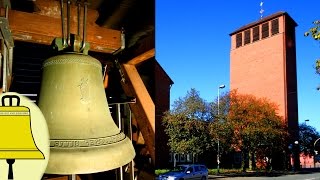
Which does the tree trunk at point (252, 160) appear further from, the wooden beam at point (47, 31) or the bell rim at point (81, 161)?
the bell rim at point (81, 161)

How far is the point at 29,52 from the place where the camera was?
290cm

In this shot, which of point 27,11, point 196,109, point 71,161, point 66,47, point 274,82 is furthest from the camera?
point 274,82

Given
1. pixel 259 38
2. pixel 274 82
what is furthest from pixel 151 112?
pixel 259 38

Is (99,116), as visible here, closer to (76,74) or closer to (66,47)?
(76,74)

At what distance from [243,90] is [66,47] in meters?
50.7

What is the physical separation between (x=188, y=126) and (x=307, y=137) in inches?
906

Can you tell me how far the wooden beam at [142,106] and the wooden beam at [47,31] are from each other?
0.78 feet

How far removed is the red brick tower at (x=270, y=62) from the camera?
4775cm

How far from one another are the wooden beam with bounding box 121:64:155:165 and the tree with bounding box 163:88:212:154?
1070 inches

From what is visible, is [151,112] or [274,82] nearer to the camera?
[151,112]

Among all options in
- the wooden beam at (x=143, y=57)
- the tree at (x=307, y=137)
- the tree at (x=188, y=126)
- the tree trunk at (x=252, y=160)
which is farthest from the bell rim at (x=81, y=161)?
the tree at (x=307, y=137)

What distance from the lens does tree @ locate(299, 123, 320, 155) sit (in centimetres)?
4781

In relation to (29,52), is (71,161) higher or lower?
lower

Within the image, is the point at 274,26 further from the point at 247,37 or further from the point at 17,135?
the point at 17,135
